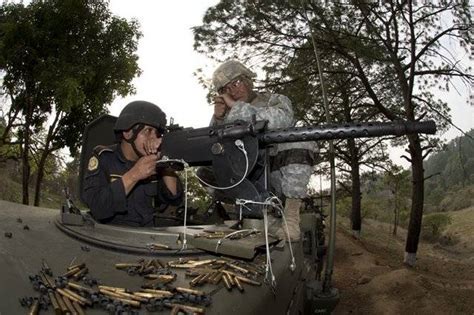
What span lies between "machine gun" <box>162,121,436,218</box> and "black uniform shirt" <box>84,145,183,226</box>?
48 cm

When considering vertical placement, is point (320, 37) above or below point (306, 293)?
above

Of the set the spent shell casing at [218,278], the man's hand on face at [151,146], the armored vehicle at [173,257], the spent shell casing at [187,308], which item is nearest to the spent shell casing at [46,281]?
the armored vehicle at [173,257]

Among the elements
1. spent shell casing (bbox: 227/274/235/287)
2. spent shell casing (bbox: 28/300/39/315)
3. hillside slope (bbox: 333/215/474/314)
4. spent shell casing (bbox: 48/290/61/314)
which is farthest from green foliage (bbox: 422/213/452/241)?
spent shell casing (bbox: 28/300/39/315)

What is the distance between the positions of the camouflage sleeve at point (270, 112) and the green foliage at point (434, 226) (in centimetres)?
2910

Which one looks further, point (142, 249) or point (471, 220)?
point (471, 220)

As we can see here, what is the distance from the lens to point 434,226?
31.2 meters

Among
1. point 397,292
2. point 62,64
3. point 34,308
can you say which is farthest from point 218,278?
point 62,64

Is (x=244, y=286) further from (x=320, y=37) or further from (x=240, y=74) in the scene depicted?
(x=320, y=37)

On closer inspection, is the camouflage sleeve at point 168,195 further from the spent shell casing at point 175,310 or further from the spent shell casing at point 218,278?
the spent shell casing at point 175,310

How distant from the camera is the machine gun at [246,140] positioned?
3.48 m

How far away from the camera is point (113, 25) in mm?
15469

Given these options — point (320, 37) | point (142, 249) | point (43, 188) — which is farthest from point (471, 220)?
point (142, 249)

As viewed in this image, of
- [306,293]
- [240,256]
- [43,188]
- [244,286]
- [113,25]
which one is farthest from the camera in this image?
[43,188]

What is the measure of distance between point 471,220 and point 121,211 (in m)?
38.9
